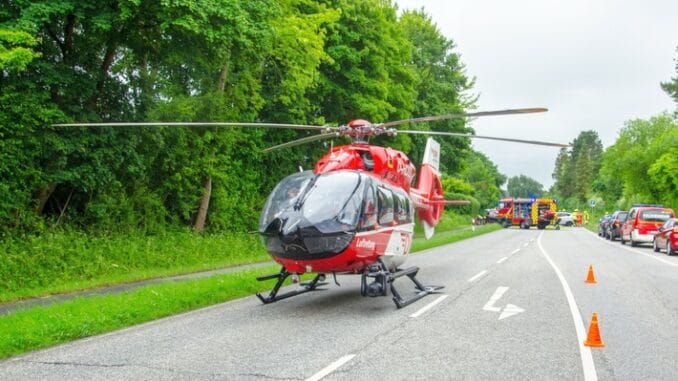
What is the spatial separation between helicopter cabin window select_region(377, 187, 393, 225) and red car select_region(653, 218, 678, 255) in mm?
17935

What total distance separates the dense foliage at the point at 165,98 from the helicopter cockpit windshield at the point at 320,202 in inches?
214

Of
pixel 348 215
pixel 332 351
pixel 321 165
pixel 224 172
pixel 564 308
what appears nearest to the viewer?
pixel 332 351

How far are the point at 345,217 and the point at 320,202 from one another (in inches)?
19.3

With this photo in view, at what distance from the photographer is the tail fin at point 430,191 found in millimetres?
17359

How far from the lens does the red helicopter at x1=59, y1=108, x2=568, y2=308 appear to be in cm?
973

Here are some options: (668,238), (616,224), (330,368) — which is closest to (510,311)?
(330,368)

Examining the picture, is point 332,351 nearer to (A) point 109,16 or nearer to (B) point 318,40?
(A) point 109,16

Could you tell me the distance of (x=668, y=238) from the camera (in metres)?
25.1

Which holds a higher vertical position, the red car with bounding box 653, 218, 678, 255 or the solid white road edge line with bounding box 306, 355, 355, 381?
the red car with bounding box 653, 218, 678, 255

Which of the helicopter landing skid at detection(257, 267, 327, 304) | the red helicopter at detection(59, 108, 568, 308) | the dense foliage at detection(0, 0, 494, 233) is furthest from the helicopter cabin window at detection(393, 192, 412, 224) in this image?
the dense foliage at detection(0, 0, 494, 233)

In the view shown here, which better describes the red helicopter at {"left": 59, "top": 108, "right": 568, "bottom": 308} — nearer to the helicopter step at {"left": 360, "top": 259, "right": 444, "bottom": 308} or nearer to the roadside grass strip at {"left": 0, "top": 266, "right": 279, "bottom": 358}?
the helicopter step at {"left": 360, "top": 259, "right": 444, "bottom": 308}

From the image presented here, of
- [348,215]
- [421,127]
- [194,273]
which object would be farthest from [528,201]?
[348,215]

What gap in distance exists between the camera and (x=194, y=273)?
54.3ft

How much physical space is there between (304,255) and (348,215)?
38.2 inches
